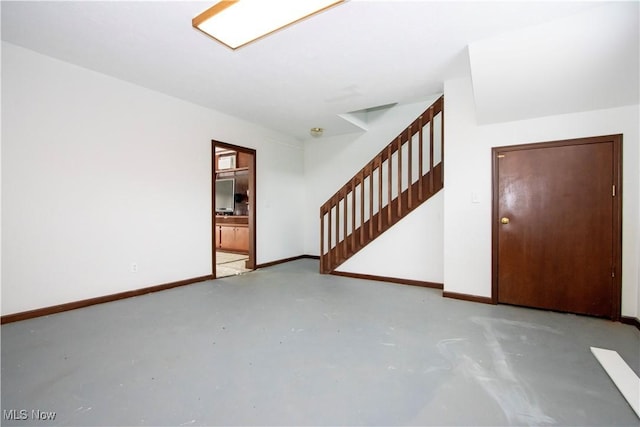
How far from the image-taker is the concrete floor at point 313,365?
1.51 meters

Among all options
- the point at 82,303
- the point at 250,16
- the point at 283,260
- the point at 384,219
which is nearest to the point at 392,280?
the point at 384,219

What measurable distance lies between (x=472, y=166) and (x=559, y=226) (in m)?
1.05

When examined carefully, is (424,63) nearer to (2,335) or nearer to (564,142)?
(564,142)

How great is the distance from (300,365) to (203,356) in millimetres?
728

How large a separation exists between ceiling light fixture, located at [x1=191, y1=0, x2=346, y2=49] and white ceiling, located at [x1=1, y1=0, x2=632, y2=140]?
0.19m

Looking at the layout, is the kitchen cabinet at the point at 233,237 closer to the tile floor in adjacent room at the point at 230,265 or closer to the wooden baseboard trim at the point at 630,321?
the tile floor in adjacent room at the point at 230,265

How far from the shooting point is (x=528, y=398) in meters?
1.62

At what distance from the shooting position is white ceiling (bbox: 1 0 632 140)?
2.15m

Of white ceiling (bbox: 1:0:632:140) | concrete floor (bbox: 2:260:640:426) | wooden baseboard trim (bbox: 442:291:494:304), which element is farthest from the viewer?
wooden baseboard trim (bbox: 442:291:494:304)

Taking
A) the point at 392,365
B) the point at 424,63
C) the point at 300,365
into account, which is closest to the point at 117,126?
the point at 300,365

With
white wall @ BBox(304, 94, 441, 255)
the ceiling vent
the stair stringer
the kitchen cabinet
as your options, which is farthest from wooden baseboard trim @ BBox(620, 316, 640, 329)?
the kitchen cabinet

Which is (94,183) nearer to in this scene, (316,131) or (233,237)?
(316,131)

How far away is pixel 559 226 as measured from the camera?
293cm

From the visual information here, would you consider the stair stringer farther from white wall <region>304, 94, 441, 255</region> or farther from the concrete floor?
white wall <region>304, 94, 441, 255</region>
